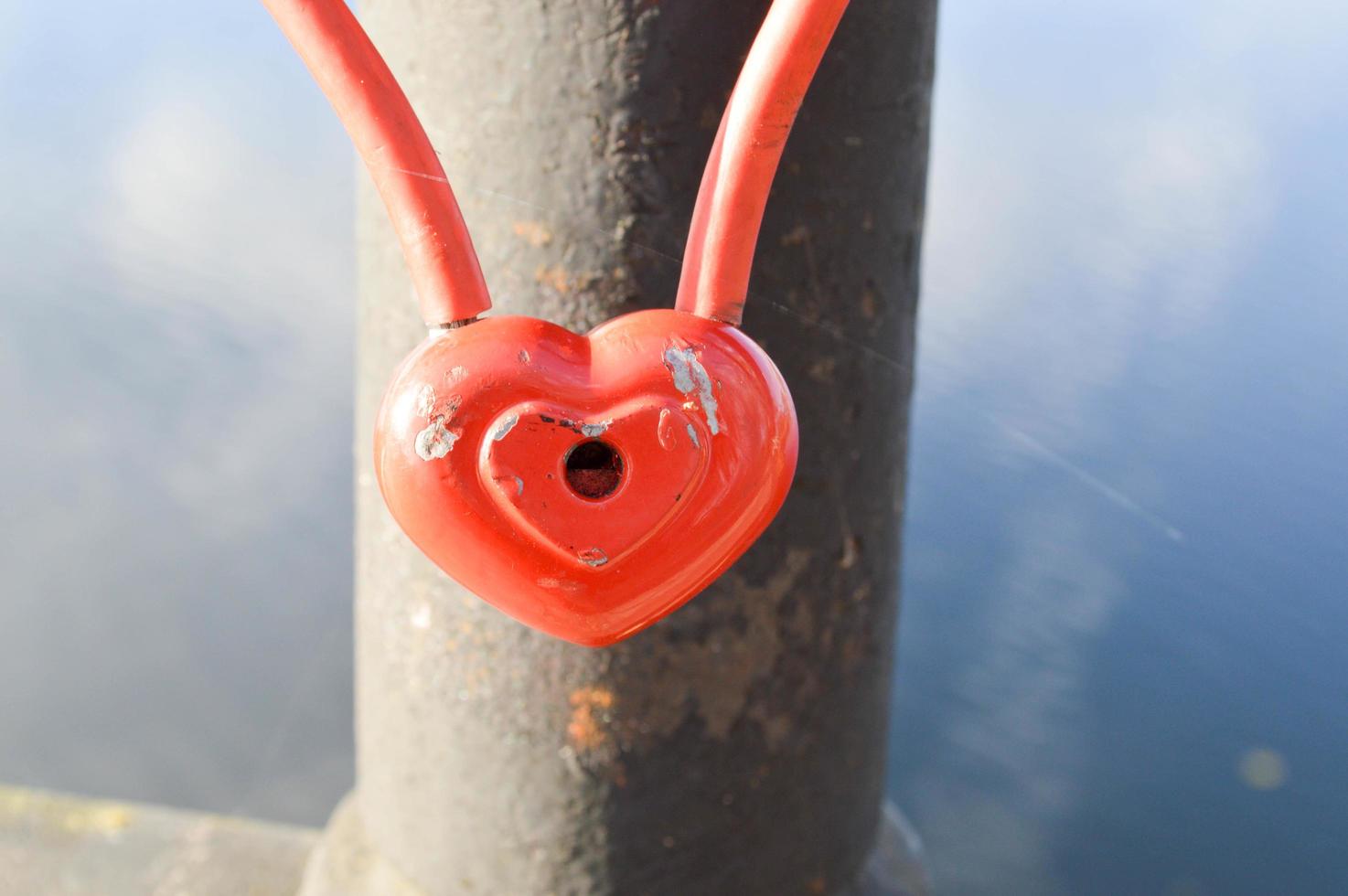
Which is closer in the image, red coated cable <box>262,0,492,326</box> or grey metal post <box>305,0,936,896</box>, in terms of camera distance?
red coated cable <box>262,0,492,326</box>

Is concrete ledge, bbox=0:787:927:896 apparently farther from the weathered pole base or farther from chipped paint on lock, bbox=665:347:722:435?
chipped paint on lock, bbox=665:347:722:435

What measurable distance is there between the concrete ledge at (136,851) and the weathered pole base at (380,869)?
353 mm

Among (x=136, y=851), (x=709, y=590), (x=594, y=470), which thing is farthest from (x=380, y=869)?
(x=136, y=851)

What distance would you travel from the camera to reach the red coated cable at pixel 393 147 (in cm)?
32

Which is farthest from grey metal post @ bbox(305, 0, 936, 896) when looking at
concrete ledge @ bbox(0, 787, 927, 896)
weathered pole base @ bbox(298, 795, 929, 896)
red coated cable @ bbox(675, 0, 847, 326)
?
concrete ledge @ bbox(0, 787, 927, 896)

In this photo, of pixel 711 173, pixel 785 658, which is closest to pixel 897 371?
pixel 785 658

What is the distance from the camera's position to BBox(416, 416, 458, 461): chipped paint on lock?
0.31m

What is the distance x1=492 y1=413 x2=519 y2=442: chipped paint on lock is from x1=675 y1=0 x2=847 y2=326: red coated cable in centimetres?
6

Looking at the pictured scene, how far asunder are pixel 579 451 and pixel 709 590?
0.22 m

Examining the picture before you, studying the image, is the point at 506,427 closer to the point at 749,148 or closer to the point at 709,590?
the point at 749,148

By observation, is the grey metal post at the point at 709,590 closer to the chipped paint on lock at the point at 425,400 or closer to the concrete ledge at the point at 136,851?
the chipped paint on lock at the point at 425,400

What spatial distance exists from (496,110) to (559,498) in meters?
0.23

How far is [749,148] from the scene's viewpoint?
1.09 feet

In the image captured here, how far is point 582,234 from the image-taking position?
49cm
